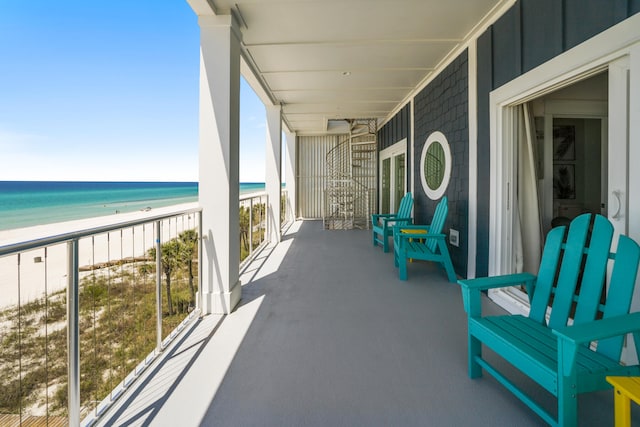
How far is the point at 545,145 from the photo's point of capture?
3.16m

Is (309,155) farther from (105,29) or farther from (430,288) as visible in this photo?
(105,29)

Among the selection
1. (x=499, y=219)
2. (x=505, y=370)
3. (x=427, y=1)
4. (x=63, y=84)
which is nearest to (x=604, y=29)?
(x=427, y=1)

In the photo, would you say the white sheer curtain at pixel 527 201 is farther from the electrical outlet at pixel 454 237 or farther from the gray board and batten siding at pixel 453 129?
the electrical outlet at pixel 454 237

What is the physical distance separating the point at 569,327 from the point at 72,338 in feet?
6.91

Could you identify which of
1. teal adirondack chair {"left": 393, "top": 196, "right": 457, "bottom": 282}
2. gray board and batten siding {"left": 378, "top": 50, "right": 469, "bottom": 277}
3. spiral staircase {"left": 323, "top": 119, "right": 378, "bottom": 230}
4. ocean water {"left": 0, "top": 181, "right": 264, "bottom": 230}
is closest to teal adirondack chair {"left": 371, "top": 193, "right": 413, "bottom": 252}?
gray board and batten siding {"left": 378, "top": 50, "right": 469, "bottom": 277}

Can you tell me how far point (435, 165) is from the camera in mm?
4438

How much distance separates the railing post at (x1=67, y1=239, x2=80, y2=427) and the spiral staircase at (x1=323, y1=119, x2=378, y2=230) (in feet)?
21.5

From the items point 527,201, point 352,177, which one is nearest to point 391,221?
point 527,201

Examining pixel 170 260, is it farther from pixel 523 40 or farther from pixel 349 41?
pixel 523 40

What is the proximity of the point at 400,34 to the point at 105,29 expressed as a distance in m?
20.3

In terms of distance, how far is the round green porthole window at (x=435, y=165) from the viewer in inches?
158

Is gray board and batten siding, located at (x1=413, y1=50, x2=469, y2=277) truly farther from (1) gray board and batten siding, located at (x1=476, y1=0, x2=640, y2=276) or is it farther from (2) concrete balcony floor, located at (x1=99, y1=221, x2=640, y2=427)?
(2) concrete balcony floor, located at (x1=99, y1=221, x2=640, y2=427)

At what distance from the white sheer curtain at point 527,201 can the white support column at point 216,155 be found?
280 centimetres

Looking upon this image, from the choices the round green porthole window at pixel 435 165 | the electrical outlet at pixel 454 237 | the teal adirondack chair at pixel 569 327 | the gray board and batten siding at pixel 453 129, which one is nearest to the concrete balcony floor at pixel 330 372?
the teal adirondack chair at pixel 569 327
